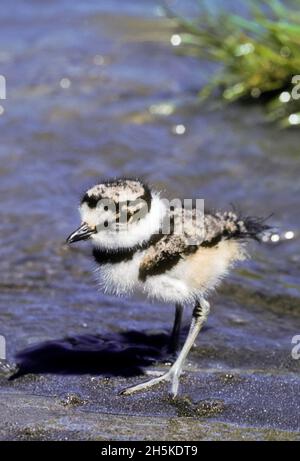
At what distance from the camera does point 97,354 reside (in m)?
4.87

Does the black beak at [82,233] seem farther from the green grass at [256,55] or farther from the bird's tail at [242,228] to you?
the green grass at [256,55]

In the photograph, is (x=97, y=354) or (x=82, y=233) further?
(x=97, y=354)

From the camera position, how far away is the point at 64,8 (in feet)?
38.3

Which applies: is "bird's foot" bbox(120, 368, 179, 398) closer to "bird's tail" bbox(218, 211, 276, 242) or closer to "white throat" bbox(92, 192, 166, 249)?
"white throat" bbox(92, 192, 166, 249)

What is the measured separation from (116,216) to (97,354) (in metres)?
0.93

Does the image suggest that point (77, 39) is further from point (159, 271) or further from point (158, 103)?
point (159, 271)

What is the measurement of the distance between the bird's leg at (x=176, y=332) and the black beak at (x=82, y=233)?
76cm

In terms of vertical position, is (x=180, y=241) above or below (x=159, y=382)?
above

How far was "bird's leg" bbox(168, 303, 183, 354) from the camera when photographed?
4895 millimetres

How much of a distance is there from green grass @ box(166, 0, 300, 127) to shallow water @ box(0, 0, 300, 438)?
0.22 metres

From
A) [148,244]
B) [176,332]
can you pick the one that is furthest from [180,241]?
[176,332]

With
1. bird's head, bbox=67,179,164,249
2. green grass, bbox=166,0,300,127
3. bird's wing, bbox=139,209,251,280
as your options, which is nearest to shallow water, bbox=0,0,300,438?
green grass, bbox=166,0,300,127

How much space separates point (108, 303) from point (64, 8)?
22.8 feet

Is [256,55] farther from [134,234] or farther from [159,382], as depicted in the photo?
[159,382]
